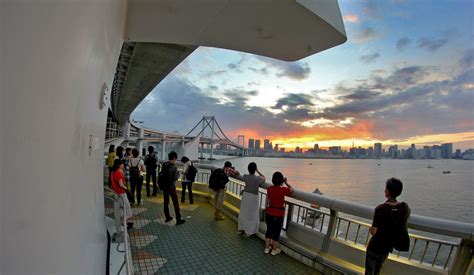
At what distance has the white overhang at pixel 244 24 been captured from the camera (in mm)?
2184

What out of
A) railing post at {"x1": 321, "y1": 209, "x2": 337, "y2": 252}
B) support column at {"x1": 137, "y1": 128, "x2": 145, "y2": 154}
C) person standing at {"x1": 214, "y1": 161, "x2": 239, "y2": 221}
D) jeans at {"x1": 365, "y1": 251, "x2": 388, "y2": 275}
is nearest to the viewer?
jeans at {"x1": 365, "y1": 251, "x2": 388, "y2": 275}

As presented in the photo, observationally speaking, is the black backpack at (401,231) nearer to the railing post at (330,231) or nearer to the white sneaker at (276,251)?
the railing post at (330,231)

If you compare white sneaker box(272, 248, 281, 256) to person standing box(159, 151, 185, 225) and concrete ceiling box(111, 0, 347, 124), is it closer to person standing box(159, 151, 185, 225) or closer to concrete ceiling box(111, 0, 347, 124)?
person standing box(159, 151, 185, 225)

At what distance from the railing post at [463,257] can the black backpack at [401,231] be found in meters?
0.39

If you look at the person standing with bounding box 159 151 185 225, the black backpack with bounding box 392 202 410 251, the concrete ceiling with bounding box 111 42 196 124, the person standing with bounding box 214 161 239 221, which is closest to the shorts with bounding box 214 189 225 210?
the person standing with bounding box 214 161 239 221

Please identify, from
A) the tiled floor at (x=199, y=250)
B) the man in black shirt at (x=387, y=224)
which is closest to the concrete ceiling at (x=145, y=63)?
the tiled floor at (x=199, y=250)

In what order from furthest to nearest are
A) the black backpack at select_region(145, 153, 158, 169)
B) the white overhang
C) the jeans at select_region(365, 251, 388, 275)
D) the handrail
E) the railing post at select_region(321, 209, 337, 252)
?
the black backpack at select_region(145, 153, 158, 169) → the railing post at select_region(321, 209, 337, 252) → the white overhang → the jeans at select_region(365, 251, 388, 275) → the handrail

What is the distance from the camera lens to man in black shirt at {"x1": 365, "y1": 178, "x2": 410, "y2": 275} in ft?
6.38

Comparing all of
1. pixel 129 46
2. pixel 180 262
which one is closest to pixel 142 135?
pixel 129 46

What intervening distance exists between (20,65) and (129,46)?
557cm

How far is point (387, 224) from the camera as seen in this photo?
6.45 feet

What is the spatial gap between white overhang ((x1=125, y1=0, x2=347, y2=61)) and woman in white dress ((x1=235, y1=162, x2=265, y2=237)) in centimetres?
182

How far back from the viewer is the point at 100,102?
214cm

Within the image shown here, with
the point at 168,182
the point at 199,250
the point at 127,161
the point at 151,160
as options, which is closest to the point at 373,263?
the point at 199,250
